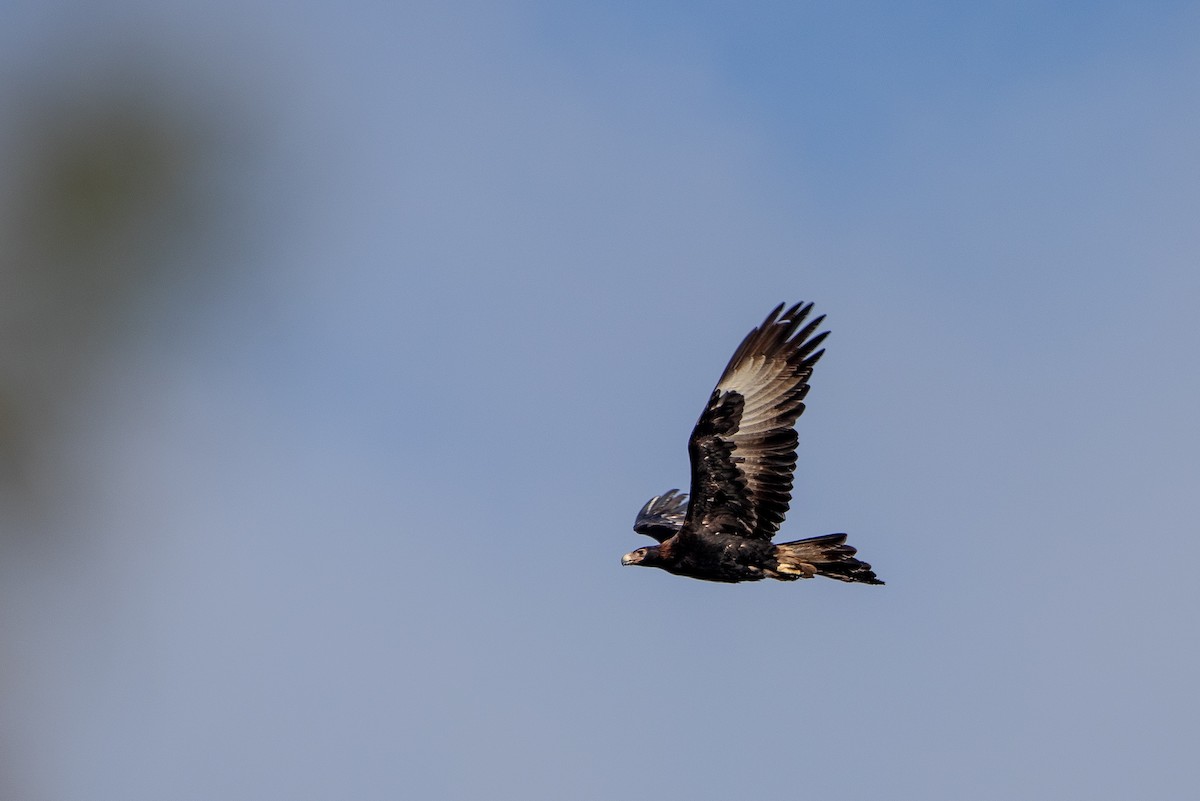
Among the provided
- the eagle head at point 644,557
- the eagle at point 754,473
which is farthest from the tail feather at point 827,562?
the eagle head at point 644,557

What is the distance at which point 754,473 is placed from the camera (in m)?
21.5

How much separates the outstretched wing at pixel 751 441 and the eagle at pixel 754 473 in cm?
1

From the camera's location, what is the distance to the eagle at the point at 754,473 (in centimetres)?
2148

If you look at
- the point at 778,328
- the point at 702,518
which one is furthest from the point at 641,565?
the point at 778,328

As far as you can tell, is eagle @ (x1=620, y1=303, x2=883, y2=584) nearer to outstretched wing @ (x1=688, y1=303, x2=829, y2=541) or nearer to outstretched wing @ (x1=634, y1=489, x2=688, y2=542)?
outstretched wing @ (x1=688, y1=303, x2=829, y2=541)

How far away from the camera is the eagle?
21.5 meters

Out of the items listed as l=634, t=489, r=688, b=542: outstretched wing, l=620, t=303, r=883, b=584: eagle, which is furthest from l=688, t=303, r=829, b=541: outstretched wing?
l=634, t=489, r=688, b=542: outstretched wing

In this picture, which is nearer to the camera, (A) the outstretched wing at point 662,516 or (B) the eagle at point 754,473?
(B) the eagle at point 754,473

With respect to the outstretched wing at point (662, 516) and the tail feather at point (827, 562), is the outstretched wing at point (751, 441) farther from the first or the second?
the outstretched wing at point (662, 516)

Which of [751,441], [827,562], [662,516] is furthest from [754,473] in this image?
[662,516]

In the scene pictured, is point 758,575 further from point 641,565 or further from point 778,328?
point 778,328

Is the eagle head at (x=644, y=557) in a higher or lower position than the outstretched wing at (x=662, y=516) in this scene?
lower

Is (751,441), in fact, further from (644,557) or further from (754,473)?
(644,557)

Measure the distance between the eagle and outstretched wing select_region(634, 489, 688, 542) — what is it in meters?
2.63
